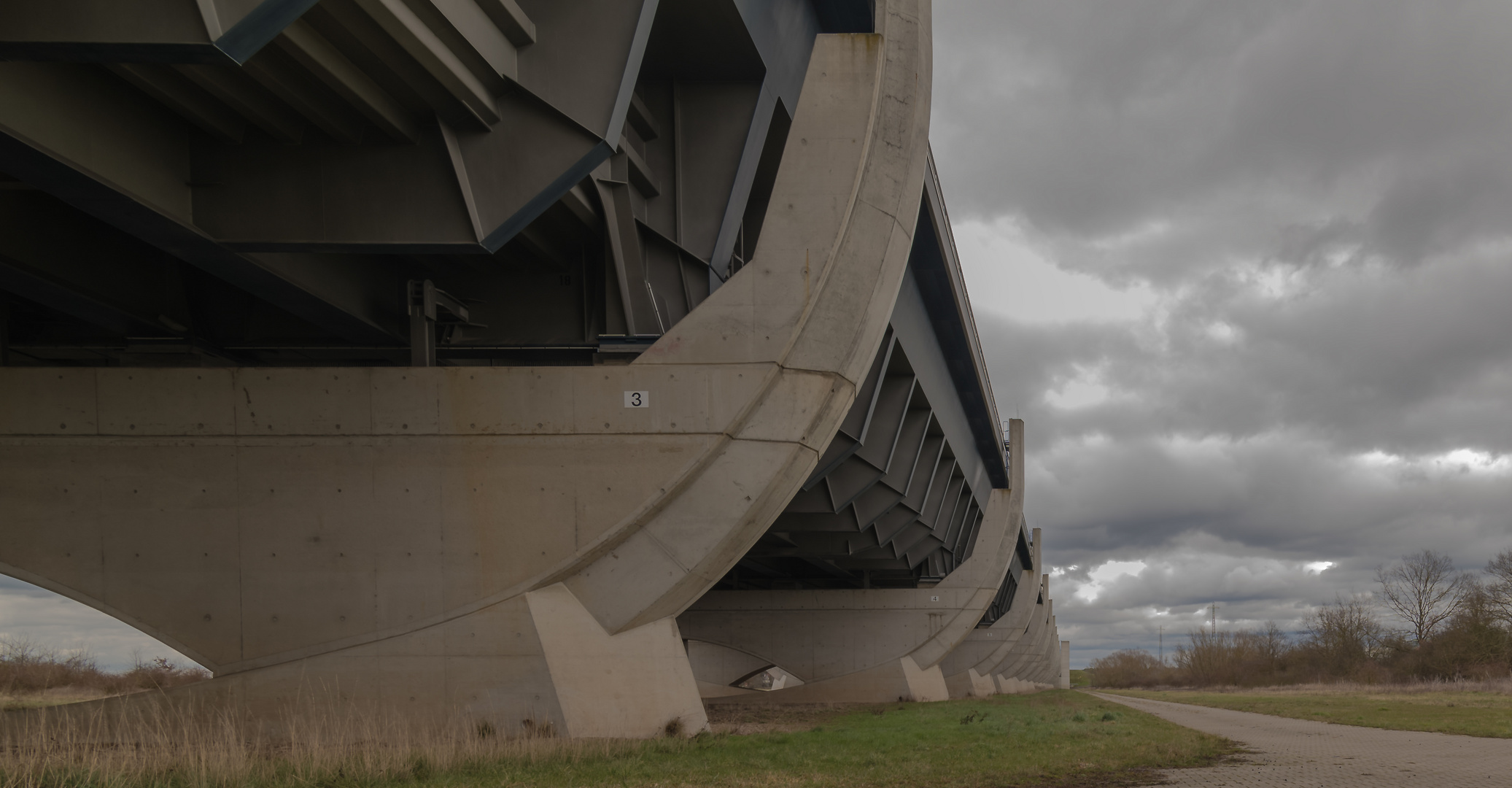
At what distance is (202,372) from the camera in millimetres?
9172

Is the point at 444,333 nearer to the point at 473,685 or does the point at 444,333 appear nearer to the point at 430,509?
the point at 430,509

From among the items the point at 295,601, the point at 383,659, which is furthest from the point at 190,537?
the point at 383,659

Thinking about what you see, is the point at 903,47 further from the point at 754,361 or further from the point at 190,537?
the point at 190,537

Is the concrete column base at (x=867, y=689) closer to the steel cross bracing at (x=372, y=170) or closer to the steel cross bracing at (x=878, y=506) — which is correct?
Result: the steel cross bracing at (x=878, y=506)

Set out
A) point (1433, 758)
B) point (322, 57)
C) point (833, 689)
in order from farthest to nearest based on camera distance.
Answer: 1. point (833, 689)
2. point (1433, 758)
3. point (322, 57)

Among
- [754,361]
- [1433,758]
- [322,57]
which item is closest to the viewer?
[322,57]

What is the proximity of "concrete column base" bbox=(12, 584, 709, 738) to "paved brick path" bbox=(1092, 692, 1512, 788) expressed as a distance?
5739 millimetres

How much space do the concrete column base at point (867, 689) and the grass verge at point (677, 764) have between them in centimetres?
1945

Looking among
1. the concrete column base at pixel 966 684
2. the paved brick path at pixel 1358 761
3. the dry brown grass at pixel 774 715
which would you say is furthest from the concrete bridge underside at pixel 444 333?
the concrete column base at pixel 966 684

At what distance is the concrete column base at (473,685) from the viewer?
8.92 m

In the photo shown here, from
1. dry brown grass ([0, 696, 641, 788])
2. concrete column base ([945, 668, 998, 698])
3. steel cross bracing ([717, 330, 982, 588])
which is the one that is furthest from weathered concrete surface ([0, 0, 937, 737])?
concrete column base ([945, 668, 998, 698])

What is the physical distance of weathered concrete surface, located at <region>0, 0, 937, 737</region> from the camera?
9008 mm

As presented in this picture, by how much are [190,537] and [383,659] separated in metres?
2.16

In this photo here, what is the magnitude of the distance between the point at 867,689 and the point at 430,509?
27.3 m
